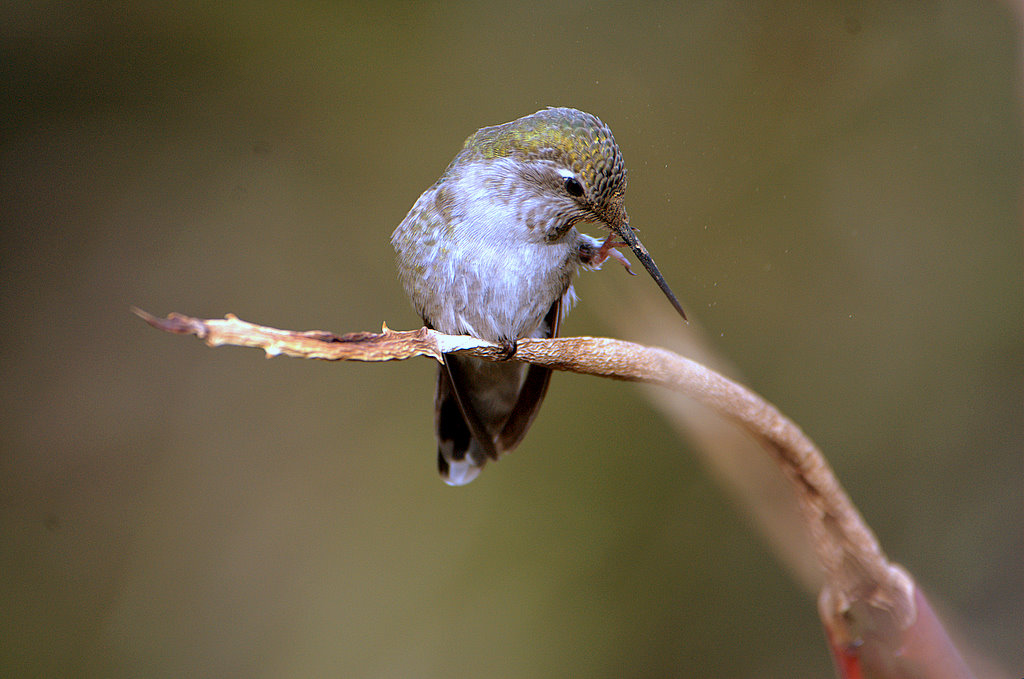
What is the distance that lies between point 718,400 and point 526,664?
1689mm

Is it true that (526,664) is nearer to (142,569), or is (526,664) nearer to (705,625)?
(705,625)

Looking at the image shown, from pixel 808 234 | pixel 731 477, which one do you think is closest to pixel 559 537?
pixel 731 477

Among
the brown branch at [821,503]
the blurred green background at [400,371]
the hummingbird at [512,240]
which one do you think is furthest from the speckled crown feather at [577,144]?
the blurred green background at [400,371]

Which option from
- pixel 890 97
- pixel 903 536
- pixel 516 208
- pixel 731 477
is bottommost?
pixel 903 536

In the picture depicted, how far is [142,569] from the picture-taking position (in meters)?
2.15

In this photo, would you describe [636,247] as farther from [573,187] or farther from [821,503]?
[821,503]

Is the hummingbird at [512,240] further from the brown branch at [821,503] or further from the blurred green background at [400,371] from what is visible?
the blurred green background at [400,371]

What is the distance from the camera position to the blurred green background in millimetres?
1776

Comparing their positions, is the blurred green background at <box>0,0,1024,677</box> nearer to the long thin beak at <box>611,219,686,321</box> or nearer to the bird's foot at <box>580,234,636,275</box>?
the bird's foot at <box>580,234,636,275</box>

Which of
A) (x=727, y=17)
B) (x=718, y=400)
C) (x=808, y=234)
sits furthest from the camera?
(x=808, y=234)

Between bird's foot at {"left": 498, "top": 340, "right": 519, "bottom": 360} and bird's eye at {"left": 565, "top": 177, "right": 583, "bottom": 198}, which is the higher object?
bird's eye at {"left": 565, "top": 177, "right": 583, "bottom": 198}

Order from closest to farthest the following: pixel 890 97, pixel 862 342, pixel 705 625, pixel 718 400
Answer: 1. pixel 718 400
2. pixel 890 97
3. pixel 862 342
4. pixel 705 625

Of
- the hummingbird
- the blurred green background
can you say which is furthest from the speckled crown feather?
the blurred green background

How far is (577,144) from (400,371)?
136 centimetres
